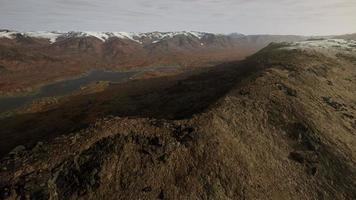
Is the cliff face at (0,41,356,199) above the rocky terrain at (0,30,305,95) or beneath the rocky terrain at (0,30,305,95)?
above

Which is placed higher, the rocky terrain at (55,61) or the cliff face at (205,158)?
the cliff face at (205,158)

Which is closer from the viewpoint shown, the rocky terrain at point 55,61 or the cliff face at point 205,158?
the cliff face at point 205,158

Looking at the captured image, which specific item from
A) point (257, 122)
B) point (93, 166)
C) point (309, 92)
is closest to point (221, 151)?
point (257, 122)

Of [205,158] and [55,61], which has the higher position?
[205,158]

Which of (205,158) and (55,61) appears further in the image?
(55,61)

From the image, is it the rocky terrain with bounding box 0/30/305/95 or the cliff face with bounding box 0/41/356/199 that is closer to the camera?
the cliff face with bounding box 0/41/356/199

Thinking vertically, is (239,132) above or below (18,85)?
above

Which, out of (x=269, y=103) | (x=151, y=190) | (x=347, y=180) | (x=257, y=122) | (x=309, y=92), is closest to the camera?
(x=151, y=190)

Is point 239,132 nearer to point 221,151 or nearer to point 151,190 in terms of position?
point 221,151
